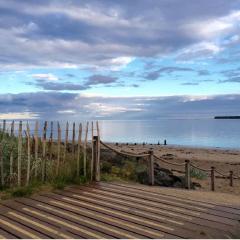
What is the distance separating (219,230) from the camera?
18.9 ft

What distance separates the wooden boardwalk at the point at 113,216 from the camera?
5500 millimetres

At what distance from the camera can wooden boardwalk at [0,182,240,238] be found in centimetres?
550

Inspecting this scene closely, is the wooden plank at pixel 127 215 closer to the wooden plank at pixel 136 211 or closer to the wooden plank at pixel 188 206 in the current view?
the wooden plank at pixel 136 211

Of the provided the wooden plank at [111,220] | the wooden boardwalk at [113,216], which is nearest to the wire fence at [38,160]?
the wooden boardwalk at [113,216]

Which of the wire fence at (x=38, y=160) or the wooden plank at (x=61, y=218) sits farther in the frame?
the wire fence at (x=38, y=160)

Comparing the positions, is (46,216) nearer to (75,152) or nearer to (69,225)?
(69,225)

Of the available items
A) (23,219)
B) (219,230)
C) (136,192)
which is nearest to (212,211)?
(219,230)

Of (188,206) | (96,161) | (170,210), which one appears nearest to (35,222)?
(170,210)

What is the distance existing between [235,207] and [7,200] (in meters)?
4.07

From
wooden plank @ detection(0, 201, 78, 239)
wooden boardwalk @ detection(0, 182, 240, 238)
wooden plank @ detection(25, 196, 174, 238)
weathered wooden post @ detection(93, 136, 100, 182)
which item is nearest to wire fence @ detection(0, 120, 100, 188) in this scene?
weathered wooden post @ detection(93, 136, 100, 182)

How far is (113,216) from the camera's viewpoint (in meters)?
Answer: 6.33

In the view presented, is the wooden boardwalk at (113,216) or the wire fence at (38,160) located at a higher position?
the wire fence at (38,160)

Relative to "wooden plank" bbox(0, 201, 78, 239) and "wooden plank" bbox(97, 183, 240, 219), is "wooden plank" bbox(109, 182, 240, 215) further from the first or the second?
"wooden plank" bbox(0, 201, 78, 239)

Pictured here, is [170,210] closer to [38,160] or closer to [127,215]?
[127,215]
